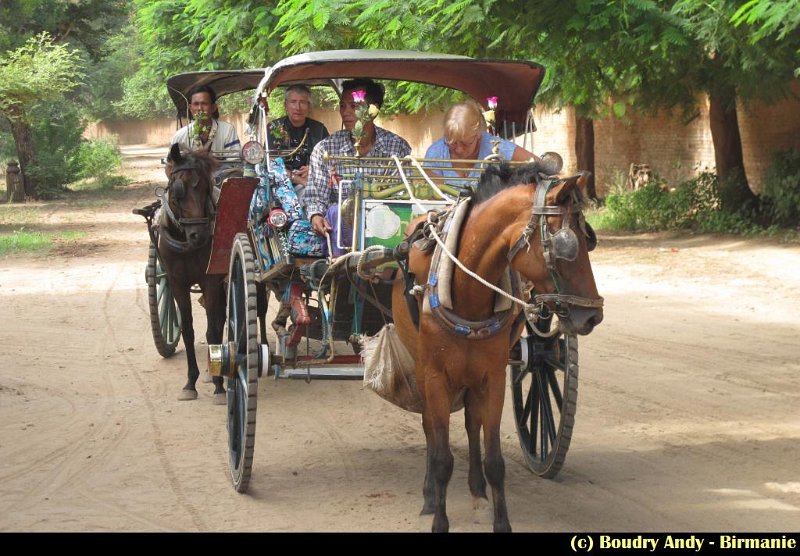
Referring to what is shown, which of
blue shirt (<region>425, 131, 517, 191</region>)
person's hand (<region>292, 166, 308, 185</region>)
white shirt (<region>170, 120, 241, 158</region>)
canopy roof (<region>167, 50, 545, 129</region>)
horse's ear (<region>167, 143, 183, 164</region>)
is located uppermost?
canopy roof (<region>167, 50, 545, 129</region>)

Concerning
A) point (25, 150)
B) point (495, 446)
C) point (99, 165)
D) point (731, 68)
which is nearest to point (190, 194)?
point (495, 446)

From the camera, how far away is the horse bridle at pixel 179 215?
8.49 meters

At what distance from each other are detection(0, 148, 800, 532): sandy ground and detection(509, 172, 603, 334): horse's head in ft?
4.36

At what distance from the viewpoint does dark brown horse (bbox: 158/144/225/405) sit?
853 cm

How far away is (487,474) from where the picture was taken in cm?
523

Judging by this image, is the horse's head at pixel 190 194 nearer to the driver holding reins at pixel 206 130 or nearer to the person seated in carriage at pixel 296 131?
the driver holding reins at pixel 206 130

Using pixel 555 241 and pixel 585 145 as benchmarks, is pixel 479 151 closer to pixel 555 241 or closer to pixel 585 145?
pixel 555 241

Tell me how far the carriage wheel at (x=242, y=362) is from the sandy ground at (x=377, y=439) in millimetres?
252

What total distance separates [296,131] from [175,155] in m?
1.03

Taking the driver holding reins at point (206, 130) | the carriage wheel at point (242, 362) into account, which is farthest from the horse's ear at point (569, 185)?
the driver holding reins at point (206, 130)

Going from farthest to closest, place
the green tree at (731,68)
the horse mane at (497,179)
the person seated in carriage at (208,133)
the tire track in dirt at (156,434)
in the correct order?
the green tree at (731,68), the person seated in carriage at (208,133), the tire track in dirt at (156,434), the horse mane at (497,179)

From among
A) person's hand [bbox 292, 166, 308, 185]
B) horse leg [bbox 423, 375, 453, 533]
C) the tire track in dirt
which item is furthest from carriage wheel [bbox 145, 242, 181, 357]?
horse leg [bbox 423, 375, 453, 533]

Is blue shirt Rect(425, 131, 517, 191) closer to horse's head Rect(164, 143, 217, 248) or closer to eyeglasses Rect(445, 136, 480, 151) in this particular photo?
eyeglasses Rect(445, 136, 480, 151)
